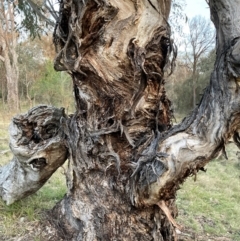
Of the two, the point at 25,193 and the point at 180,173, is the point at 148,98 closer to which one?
the point at 180,173

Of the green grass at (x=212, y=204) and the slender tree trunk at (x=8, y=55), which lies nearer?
the green grass at (x=212, y=204)

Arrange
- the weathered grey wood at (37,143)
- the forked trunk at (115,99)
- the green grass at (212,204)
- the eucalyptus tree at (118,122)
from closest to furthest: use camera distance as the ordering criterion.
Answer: the eucalyptus tree at (118,122) → the forked trunk at (115,99) → the weathered grey wood at (37,143) → the green grass at (212,204)

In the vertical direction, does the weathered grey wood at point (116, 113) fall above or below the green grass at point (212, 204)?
above

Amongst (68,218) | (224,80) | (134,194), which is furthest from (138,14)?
Answer: (68,218)

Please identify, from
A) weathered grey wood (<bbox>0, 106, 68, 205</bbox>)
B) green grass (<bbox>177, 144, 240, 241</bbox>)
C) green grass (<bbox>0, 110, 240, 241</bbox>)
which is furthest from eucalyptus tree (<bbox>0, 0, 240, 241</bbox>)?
green grass (<bbox>177, 144, 240, 241</bbox>)

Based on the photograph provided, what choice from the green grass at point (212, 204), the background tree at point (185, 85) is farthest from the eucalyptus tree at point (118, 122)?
the background tree at point (185, 85)

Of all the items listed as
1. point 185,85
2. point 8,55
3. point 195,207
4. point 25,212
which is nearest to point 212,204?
point 195,207

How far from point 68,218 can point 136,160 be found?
694 millimetres

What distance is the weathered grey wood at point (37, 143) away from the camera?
2613 millimetres

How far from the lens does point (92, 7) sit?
2.15 meters

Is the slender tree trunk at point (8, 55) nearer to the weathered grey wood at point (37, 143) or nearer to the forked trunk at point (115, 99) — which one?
the weathered grey wood at point (37, 143)

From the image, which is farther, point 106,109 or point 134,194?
point 106,109

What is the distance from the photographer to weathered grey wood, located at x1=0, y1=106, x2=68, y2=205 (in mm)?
2613

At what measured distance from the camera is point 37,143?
269 centimetres
